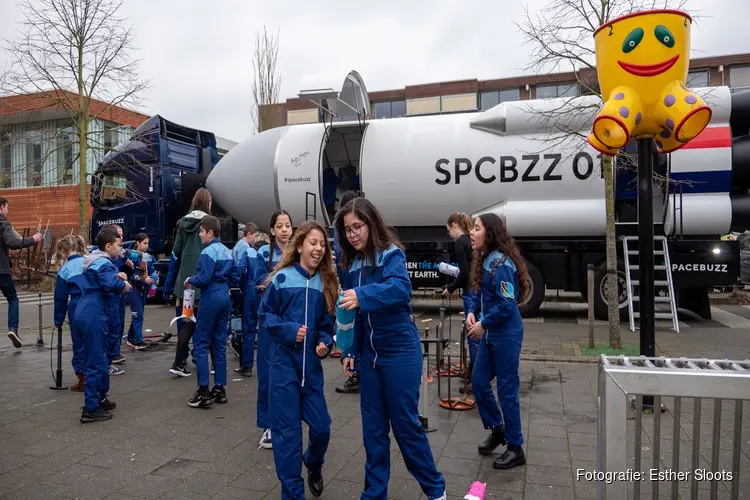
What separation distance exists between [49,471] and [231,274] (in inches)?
88.7

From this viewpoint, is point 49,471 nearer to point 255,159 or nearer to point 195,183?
point 255,159

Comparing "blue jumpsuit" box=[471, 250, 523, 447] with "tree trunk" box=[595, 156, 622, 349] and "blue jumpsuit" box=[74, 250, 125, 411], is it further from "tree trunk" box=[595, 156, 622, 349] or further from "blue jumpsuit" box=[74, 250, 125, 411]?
"tree trunk" box=[595, 156, 622, 349]

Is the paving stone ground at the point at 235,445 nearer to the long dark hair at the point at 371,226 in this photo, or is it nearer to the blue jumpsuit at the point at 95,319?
the blue jumpsuit at the point at 95,319

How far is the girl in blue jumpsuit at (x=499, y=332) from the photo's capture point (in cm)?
388

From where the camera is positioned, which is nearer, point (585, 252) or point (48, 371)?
point (48, 371)

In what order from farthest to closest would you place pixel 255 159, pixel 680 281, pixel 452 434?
pixel 255 159
pixel 680 281
pixel 452 434

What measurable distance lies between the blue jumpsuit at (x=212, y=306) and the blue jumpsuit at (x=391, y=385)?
8.41 ft

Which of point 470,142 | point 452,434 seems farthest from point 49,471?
point 470,142

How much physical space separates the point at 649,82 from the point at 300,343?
3.57 meters

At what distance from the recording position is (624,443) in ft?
6.91

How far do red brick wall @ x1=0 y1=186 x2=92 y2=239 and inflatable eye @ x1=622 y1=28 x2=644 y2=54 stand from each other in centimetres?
2516

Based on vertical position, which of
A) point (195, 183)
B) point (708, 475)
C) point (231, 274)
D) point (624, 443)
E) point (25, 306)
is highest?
point (195, 183)

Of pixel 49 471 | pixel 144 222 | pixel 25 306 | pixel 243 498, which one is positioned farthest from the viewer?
pixel 25 306

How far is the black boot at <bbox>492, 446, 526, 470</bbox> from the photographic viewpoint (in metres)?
3.86
